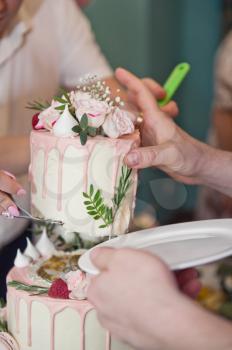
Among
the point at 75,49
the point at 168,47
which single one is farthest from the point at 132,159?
the point at 168,47

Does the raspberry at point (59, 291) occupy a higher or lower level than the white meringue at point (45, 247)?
higher

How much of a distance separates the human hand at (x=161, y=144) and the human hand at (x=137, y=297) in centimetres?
25

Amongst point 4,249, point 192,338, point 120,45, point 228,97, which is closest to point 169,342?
point 192,338

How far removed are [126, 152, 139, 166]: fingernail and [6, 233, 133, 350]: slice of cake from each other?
213 millimetres

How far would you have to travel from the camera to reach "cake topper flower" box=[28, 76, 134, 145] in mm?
1072

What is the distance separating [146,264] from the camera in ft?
2.84

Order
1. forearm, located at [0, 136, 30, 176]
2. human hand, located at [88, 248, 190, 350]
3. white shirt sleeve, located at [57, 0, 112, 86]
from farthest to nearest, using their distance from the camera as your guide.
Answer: white shirt sleeve, located at [57, 0, 112, 86] < forearm, located at [0, 136, 30, 176] < human hand, located at [88, 248, 190, 350]

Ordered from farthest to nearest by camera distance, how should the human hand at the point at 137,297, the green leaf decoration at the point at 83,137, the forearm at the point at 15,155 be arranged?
the forearm at the point at 15,155 → the green leaf decoration at the point at 83,137 → the human hand at the point at 137,297

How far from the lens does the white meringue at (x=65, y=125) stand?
3.52ft

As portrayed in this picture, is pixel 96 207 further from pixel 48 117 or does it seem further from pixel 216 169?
pixel 216 169

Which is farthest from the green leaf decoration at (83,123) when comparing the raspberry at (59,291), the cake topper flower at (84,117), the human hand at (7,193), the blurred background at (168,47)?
the blurred background at (168,47)

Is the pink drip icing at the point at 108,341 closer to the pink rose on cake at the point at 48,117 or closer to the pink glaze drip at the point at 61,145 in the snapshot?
the pink glaze drip at the point at 61,145

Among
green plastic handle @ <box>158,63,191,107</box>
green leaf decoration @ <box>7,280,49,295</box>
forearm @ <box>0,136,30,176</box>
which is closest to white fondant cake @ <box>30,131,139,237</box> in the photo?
green leaf decoration @ <box>7,280,49,295</box>

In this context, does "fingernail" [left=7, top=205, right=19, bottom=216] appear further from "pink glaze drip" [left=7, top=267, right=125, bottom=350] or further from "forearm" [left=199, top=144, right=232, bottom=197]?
"forearm" [left=199, top=144, right=232, bottom=197]
